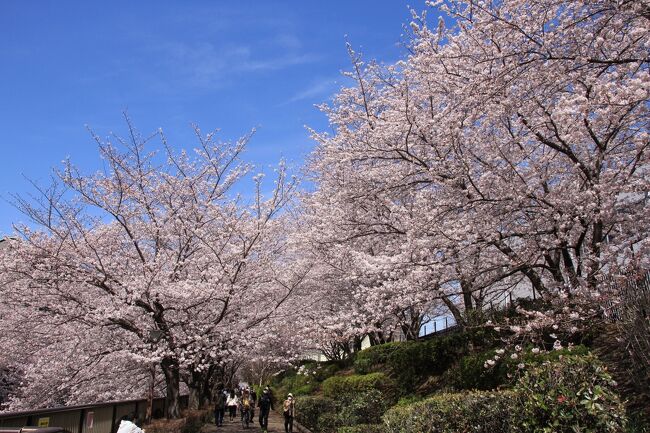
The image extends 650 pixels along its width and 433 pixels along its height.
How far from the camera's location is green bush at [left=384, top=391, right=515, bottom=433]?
599cm

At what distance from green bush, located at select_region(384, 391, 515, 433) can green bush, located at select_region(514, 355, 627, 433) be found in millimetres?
860

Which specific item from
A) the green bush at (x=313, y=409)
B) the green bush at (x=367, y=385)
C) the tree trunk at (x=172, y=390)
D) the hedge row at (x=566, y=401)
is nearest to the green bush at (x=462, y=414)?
the hedge row at (x=566, y=401)

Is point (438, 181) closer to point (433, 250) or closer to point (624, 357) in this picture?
point (433, 250)

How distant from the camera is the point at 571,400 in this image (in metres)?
4.37

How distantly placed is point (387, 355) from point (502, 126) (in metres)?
10.1

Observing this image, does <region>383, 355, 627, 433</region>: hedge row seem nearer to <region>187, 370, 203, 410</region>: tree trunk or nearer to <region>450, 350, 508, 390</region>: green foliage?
<region>450, 350, 508, 390</region>: green foliage

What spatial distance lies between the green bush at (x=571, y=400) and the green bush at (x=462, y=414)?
0.86m

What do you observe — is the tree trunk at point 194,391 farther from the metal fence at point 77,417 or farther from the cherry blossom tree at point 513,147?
the cherry blossom tree at point 513,147

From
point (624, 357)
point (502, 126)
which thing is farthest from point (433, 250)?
point (624, 357)

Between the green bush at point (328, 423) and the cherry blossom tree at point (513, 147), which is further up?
the cherry blossom tree at point (513, 147)

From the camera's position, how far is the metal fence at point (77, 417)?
714 centimetres

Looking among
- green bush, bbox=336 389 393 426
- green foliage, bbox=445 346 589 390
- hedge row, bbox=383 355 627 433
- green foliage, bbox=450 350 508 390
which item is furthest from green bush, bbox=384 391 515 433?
green bush, bbox=336 389 393 426

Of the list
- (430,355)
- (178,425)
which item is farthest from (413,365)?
(178,425)

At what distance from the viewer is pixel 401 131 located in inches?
424
